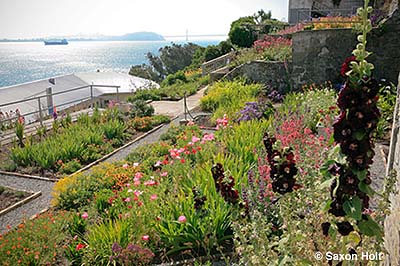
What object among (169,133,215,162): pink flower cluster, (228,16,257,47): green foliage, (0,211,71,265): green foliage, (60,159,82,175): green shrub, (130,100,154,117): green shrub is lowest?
(60,159,82,175): green shrub

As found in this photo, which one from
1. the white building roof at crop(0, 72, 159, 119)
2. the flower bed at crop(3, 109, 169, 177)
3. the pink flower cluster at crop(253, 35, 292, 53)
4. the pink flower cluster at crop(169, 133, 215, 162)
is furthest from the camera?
the white building roof at crop(0, 72, 159, 119)

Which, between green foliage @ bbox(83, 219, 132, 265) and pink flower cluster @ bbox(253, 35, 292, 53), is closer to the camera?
green foliage @ bbox(83, 219, 132, 265)

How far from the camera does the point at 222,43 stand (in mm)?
20484

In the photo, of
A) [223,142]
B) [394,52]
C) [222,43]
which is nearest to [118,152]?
[223,142]

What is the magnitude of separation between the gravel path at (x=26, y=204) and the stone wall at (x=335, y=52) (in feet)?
28.6

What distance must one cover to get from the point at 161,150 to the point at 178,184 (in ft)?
8.30

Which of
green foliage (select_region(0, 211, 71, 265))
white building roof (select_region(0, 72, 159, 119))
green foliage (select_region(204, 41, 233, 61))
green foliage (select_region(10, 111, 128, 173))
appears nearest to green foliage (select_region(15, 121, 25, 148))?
green foliage (select_region(10, 111, 128, 173))

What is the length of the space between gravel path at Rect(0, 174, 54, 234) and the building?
56.9 ft

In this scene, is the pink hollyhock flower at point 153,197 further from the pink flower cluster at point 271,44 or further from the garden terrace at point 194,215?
the pink flower cluster at point 271,44

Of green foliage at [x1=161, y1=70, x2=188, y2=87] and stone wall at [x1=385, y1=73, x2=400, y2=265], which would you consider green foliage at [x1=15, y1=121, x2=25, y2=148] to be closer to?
stone wall at [x1=385, y1=73, x2=400, y2=265]

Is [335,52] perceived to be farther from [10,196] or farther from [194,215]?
[10,196]

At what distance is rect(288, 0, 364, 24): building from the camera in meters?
19.8

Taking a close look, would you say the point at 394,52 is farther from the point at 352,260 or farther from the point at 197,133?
the point at 352,260

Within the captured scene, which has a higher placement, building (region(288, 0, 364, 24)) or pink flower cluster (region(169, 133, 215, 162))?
building (region(288, 0, 364, 24))
